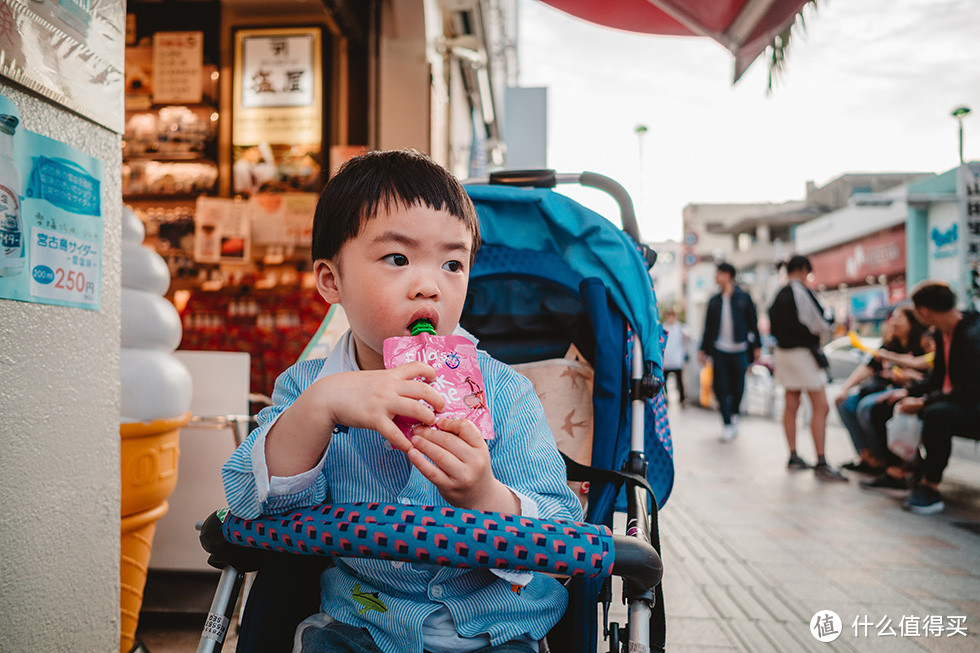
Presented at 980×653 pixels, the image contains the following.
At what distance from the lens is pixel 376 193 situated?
1.20 metres

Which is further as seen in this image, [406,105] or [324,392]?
[406,105]

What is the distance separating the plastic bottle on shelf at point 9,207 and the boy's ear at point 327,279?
2.39ft

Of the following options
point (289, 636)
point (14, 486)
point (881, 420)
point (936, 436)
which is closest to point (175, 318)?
point (14, 486)

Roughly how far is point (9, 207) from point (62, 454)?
612 millimetres

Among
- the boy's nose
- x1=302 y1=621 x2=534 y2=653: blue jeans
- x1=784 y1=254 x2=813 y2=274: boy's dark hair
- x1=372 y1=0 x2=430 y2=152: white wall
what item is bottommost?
x1=302 y1=621 x2=534 y2=653: blue jeans

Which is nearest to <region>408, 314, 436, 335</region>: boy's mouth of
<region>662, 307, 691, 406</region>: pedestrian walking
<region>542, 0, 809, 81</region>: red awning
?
<region>542, 0, 809, 81</region>: red awning

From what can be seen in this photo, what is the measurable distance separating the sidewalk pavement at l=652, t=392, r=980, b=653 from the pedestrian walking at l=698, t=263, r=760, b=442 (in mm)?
1842

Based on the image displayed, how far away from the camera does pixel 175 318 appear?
8.32ft

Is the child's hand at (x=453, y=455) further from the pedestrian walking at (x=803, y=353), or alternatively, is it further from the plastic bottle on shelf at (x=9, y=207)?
the pedestrian walking at (x=803, y=353)

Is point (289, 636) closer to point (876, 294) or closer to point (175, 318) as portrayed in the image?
point (175, 318)

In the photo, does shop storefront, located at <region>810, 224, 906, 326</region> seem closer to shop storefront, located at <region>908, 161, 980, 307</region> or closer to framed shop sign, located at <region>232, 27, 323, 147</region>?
shop storefront, located at <region>908, 161, 980, 307</region>

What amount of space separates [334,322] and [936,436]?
13.7 ft

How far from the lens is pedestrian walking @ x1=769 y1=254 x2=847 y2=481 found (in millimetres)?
5770

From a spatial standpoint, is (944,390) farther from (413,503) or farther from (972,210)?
(972,210)
